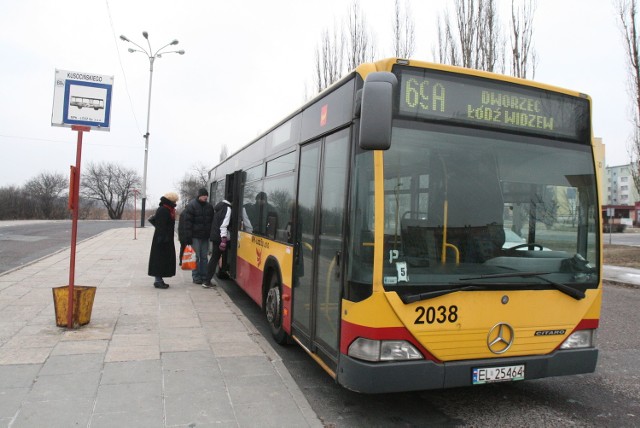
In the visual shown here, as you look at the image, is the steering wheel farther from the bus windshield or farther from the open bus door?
the open bus door

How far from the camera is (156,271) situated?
857 cm

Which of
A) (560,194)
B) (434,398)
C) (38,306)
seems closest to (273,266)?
(434,398)

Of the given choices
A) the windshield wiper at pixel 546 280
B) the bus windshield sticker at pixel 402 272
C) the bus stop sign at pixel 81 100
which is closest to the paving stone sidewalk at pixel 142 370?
the bus windshield sticker at pixel 402 272

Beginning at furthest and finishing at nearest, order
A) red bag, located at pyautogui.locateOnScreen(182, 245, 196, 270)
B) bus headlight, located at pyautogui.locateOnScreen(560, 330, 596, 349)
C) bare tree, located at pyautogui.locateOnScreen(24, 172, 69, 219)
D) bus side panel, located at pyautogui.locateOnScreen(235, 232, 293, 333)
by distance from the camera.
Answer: bare tree, located at pyautogui.locateOnScreen(24, 172, 69, 219), red bag, located at pyautogui.locateOnScreen(182, 245, 196, 270), bus side panel, located at pyautogui.locateOnScreen(235, 232, 293, 333), bus headlight, located at pyautogui.locateOnScreen(560, 330, 596, 349)

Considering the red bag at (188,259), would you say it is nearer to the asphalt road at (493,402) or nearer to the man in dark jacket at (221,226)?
the man in dark jacket at (221,226)

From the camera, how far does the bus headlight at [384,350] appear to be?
3.30 metres

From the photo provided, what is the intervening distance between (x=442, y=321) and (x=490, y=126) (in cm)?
157

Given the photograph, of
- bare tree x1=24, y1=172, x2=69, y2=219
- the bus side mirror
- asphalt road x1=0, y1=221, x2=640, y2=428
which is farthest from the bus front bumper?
bare tree x1=24, y1=172, x2=69, y2=219

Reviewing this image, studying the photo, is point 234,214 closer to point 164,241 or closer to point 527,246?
point 164,241

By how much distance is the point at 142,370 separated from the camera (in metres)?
4.31

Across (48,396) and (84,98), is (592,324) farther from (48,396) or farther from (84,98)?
(84,98)

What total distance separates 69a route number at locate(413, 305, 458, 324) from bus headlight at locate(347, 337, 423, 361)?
203 mm

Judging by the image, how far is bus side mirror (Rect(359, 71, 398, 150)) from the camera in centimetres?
315

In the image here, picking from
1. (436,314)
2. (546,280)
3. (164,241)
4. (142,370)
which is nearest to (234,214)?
(164,241)
